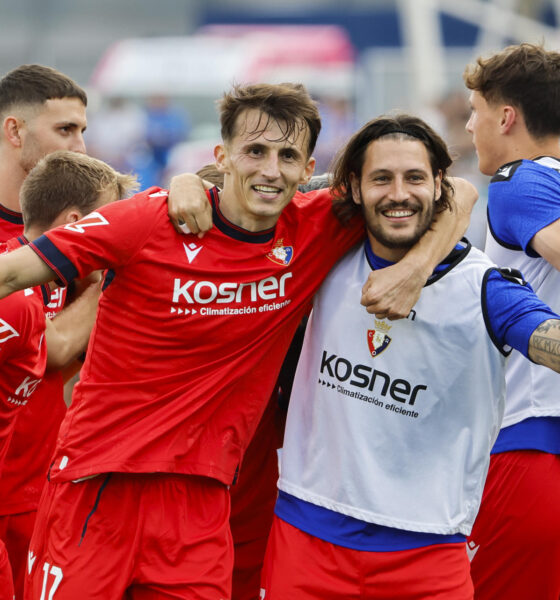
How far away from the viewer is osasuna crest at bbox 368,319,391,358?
3875 mm

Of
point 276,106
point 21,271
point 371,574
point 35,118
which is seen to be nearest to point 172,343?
point 21,271

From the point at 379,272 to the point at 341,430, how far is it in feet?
1.98

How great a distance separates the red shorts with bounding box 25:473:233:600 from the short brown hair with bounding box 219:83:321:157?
54.2 inches

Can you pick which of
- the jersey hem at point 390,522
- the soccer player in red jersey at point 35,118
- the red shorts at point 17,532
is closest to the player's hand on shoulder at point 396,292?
the jersey hem at point 390,522

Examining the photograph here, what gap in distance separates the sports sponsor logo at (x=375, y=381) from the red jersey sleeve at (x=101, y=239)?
875mm

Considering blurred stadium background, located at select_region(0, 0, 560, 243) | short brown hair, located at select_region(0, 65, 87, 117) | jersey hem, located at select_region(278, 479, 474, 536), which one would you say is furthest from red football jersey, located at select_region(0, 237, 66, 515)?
blurred stadium background, located at select_region(0, 0, 560, 243)

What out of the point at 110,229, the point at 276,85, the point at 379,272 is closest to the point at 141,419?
the point at 110,229

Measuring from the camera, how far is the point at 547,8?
94.5 ft

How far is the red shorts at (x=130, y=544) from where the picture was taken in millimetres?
3756

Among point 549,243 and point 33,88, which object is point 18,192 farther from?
point 549,243

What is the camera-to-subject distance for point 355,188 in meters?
4.10

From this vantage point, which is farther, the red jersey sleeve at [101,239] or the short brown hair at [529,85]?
the short brown hair at [529,85]

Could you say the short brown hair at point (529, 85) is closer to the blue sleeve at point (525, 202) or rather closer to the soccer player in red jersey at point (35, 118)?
the blue sleeve at point (525, 202)

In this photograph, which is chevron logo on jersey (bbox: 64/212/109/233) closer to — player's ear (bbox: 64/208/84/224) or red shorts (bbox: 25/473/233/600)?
player's ear (bbox: 64/208/84/224)
